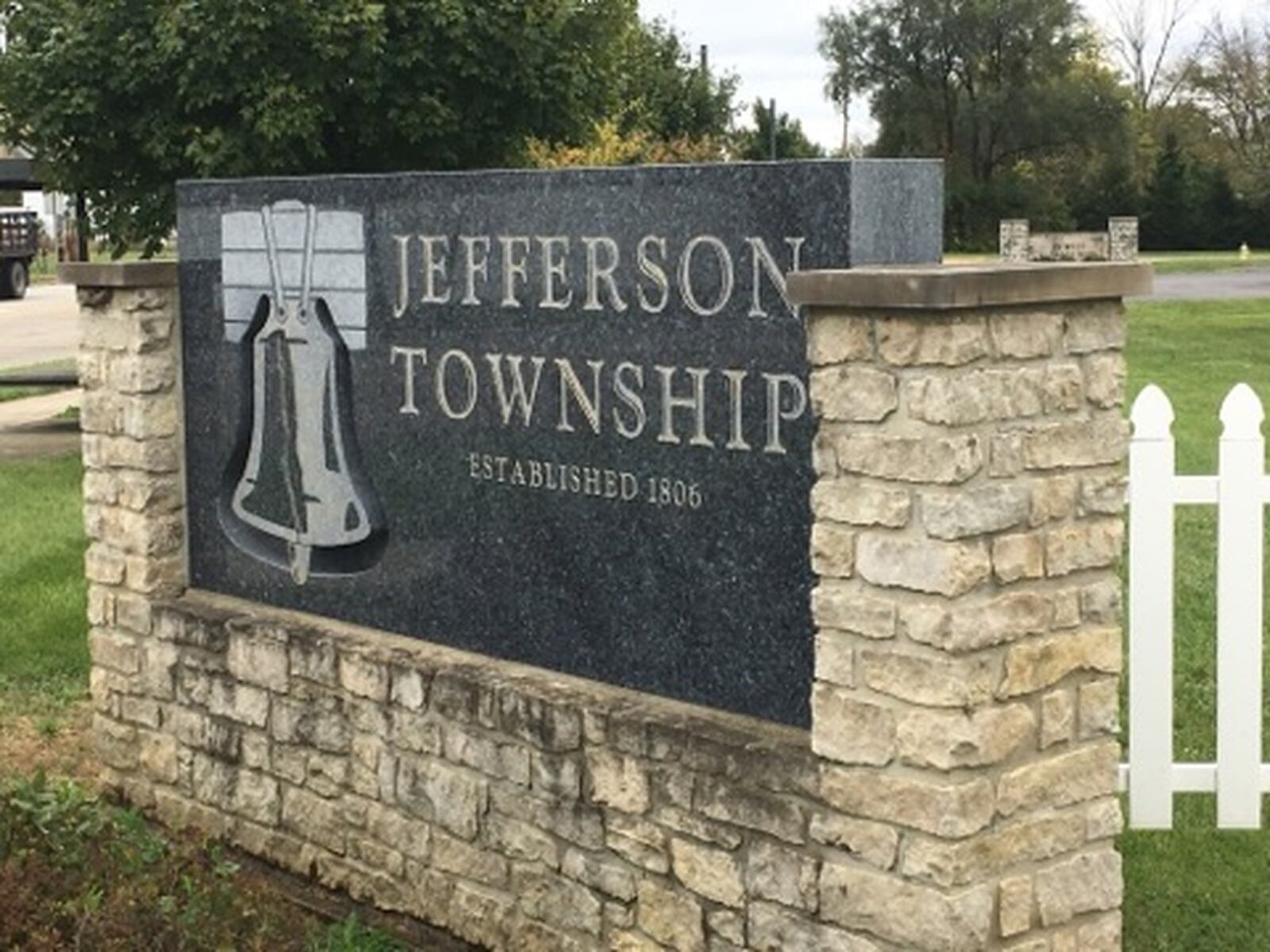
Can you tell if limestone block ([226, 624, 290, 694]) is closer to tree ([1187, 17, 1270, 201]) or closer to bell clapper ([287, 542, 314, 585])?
bell clapper ([287, 542, 314, 585])

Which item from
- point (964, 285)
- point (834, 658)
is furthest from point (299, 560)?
point (964, 285)

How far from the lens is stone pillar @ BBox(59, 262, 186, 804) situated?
263 inches

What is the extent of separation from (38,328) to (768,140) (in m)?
14.4

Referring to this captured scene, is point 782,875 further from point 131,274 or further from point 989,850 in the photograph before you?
point 131,274

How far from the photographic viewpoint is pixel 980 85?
5872 cm

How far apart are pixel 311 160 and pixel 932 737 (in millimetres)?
9028

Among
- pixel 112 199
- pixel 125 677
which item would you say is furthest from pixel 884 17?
pixel 125 677

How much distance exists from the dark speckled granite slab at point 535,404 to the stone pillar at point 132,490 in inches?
3.4

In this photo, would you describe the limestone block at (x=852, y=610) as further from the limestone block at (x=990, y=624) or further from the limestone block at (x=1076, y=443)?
the limestone block at (x=1076, y=443)

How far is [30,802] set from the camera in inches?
228

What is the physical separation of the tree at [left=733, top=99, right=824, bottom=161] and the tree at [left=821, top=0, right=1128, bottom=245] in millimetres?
10684

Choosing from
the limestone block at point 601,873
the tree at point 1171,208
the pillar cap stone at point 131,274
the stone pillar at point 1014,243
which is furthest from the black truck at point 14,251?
the limestone block at point 601,873

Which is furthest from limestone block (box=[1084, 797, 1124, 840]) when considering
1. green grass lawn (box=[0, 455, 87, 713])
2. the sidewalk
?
the sidewalk

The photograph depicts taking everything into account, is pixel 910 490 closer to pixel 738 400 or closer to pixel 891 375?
pixel 891 375
